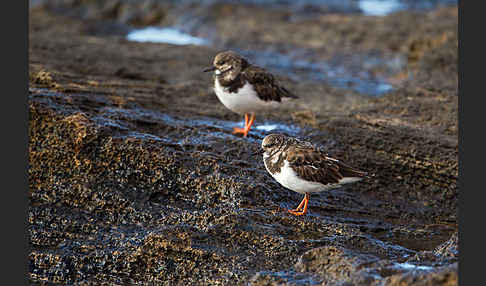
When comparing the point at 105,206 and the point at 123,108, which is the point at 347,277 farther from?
the point at 123,108

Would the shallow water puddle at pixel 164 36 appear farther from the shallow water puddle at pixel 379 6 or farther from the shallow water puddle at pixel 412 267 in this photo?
the shallow water puddle at pixel 412 267

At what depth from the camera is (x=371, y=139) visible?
301 inches

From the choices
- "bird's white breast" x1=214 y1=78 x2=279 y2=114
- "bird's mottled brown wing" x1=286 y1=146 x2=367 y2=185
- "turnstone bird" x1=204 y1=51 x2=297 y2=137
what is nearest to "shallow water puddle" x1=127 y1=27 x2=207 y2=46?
"turnstone bird" x1=204 y1=51 x2=297 y2=137

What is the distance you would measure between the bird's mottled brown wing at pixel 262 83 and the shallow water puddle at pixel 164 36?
8.00 meters

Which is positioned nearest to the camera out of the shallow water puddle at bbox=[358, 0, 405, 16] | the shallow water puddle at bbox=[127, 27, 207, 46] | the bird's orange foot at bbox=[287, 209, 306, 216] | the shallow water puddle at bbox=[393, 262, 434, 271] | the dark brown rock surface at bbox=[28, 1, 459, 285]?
the shallow water puddle at bbox=[393, 262, 434, 271]

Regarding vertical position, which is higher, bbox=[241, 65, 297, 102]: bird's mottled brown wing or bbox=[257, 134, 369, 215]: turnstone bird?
bbox=[241, 65, 297, 102]: bird's mottled brown wing

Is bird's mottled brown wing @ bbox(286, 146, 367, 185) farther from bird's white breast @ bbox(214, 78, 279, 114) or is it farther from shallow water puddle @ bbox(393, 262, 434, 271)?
bird's white breast @ bbox(214, 78, 279, 114)

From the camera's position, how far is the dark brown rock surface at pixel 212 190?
494cm

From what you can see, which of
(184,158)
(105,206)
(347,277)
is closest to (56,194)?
(105,206)

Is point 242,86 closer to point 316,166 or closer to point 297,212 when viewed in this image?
point 316,166

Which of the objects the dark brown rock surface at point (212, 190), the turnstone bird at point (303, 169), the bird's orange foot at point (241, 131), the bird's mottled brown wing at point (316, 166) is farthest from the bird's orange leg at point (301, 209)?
the bird's orange foot at point (241, 131)

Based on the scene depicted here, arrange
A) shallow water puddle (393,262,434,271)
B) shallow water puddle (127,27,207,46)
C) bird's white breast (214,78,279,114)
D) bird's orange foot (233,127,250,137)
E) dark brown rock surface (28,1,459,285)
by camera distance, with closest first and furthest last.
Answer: shallow water puddle (393,262,434,271)
dark brown rock surface (28,1,459,285)
bird's white breast (214,78,279,114)
bird's orange foot (233,127,250,137)
shallow water puddle (127,27,207,46)

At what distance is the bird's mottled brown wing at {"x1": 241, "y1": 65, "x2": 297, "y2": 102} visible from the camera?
7633 millimetres

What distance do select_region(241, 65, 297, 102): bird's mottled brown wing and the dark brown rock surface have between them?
1.88ft
